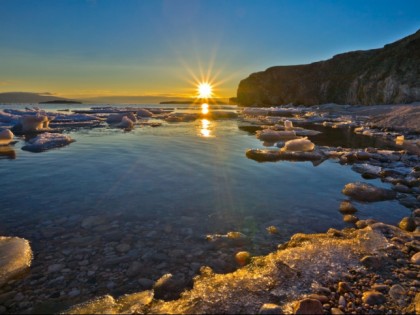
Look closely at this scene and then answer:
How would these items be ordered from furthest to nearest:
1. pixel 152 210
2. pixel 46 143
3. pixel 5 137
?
pixel 5 137
pixel 46 143
pixel 152 210

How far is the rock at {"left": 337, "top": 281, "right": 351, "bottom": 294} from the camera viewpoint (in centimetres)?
269

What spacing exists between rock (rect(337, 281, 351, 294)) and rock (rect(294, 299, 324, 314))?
49 cm

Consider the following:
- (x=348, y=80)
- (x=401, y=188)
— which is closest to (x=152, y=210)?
(x=401, y=188)

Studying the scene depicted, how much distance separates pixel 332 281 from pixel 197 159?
6.97 m

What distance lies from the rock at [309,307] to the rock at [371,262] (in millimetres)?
1211

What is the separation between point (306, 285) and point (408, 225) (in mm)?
2603

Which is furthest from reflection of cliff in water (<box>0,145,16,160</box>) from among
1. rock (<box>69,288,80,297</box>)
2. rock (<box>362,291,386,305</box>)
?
rock (<box>362,291,386,305</box>)

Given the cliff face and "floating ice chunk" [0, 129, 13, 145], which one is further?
the cliff face

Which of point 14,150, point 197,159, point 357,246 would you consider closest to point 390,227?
point 357,246

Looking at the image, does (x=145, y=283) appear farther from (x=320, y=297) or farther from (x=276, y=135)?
(x=276, y=135)

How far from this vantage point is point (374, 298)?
2533mm

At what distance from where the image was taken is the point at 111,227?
4262 mm

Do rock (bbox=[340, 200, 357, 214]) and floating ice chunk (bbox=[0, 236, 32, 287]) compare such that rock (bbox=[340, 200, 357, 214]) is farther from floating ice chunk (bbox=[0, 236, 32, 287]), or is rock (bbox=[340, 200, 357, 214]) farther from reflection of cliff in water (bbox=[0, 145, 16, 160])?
reflection of cliff in water (bbox=[0, 145, 16, 160])

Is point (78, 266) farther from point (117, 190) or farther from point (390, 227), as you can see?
point (390, 227)
